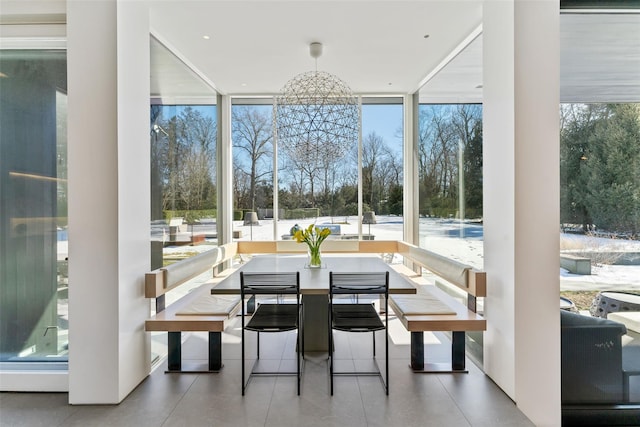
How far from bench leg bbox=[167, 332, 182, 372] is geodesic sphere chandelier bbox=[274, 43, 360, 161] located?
2158 mm

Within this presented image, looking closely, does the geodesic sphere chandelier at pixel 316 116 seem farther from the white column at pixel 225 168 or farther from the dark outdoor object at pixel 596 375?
the dark outdoor object at pixel 596 375

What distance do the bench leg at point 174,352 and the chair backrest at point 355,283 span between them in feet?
4.78

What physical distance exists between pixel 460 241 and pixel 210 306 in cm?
267

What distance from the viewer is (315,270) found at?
11.1ft

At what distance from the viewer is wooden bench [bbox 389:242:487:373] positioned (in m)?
2.80

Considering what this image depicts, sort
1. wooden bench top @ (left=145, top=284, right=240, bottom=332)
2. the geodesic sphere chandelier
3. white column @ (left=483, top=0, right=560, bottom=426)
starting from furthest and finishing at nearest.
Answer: the geodesic sphere chandelier < wooden bench top @ (left=145, top=284, right=240, bottom=332) < white column @ (left=483, top=0, right=560, bottom=426)

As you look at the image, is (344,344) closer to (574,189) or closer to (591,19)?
(574,189)

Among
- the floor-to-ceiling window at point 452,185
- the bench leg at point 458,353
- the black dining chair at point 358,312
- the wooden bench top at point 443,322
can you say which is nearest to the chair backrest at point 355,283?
the black dining chair at point 358,312

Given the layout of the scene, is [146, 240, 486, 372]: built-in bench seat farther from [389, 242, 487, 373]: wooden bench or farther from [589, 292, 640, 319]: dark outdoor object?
[589, 292, 640, 319]: dark outdoor object

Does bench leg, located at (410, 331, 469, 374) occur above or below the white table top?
below

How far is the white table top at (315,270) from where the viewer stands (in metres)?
2.70

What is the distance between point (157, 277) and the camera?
2.92m

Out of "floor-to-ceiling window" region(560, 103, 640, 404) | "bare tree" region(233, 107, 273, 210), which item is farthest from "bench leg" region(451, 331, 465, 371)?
"bare tree" region(233, 107, 273, 210)

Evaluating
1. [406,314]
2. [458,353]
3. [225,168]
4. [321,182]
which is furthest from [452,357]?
[225,168]
